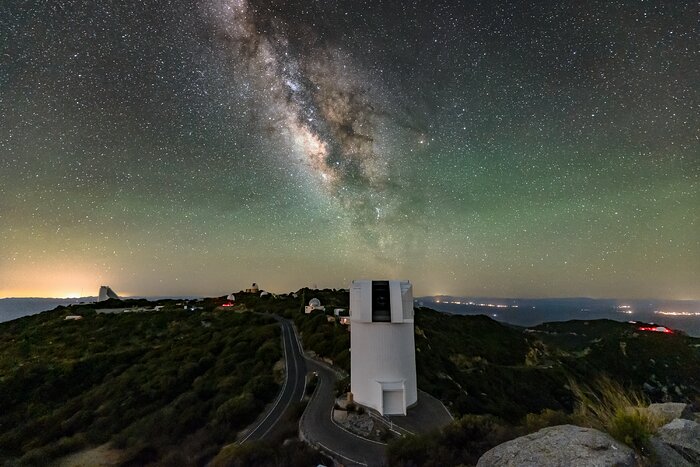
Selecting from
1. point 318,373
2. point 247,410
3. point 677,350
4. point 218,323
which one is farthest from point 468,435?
point 677,350

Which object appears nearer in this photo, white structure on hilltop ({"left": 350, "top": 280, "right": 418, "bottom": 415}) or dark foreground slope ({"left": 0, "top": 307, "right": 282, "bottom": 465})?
white structure on hilltop ({"left": 350, "top": 280, "right": 418, "bottom": 415})

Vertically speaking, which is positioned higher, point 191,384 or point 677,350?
point 191,384

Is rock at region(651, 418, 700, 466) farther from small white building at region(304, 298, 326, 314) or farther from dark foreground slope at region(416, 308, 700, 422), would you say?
small white building at region(304, 298, 326, 314)

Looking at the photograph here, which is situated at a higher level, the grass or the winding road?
the grass

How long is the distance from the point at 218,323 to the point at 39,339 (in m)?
26.6

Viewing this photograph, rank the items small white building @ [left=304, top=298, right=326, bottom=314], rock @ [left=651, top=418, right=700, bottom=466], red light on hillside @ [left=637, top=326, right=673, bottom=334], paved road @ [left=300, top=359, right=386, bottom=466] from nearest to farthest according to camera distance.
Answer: rock @ [left=651, top=418, right=700, bottom=466] < paved road @ [left=300, top=359, right=386, bottom=466] < small white building @ [left=304, top=298, right=326, bottom=314] < red light on hillside @ [left=637, top=326, right=673, bottom=334]

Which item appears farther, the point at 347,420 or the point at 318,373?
the point at 318,373

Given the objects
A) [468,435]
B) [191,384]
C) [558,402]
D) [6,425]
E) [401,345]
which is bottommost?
[558,402]

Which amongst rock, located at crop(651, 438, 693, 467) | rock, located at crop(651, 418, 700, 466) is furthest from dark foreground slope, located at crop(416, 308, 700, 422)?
rock, located at crop(651, 438, 693, 467)

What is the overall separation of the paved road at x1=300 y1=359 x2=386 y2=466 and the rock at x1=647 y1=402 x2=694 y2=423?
32.5 ft

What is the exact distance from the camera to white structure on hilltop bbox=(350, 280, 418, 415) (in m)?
20.2

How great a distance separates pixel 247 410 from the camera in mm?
22859

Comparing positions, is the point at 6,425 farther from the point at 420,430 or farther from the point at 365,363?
the point at 420,430

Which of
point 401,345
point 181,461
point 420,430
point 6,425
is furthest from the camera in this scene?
point 6,425
